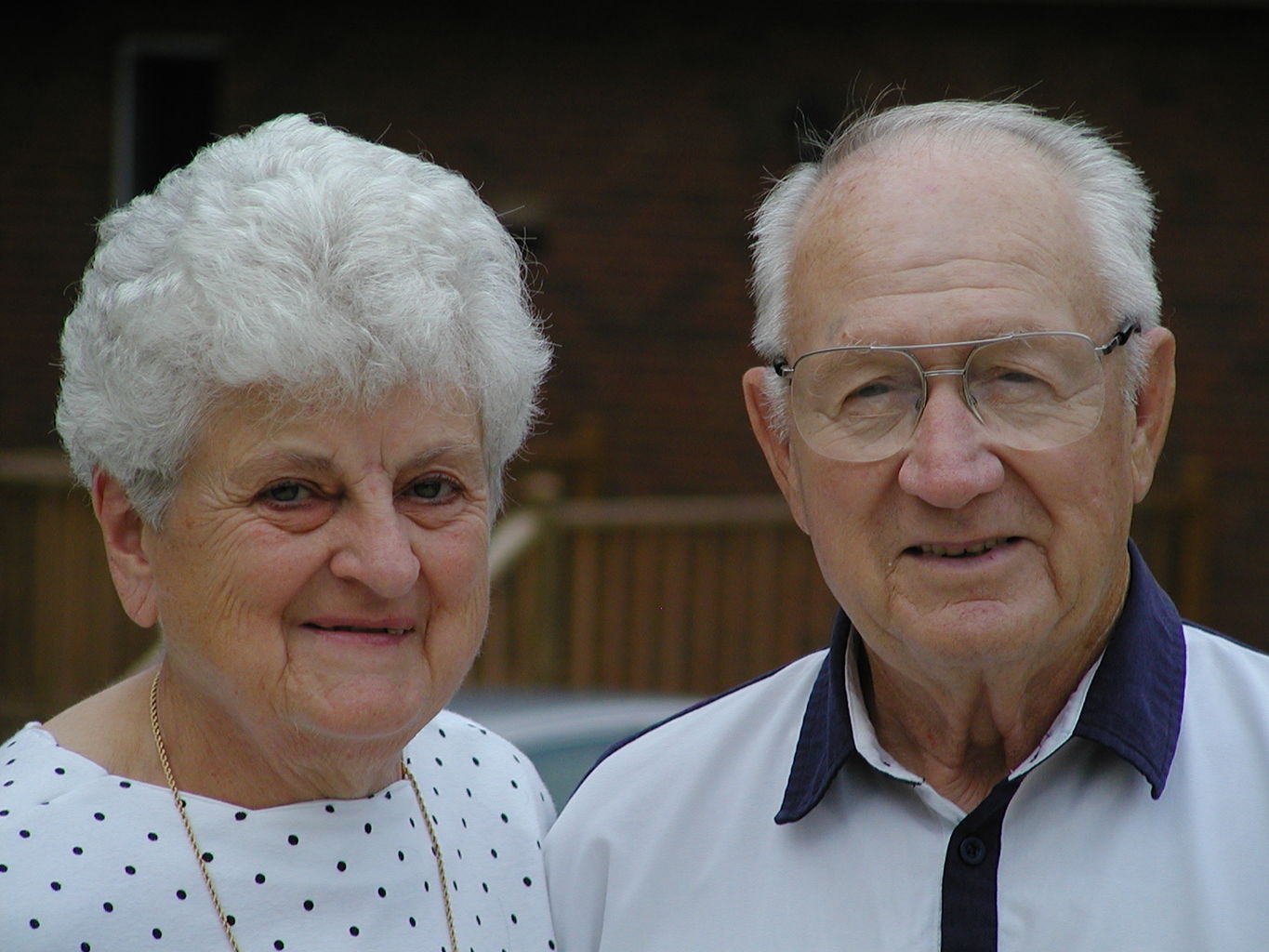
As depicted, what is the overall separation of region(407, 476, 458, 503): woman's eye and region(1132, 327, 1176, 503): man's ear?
1033mm

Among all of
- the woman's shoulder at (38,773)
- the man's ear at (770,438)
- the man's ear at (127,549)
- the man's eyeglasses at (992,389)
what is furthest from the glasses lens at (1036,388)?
the woman's shoulder at (38,773)

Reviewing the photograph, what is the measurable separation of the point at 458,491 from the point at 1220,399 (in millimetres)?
6918

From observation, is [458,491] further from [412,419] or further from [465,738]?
[465,738]

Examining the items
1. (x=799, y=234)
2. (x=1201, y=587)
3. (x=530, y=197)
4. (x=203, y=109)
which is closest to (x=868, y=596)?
(x=799, y=234)

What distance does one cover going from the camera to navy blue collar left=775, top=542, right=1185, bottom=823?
2.25 m

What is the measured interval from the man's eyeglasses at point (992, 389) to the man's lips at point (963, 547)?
0.14m

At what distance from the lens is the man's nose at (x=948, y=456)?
7.24ft

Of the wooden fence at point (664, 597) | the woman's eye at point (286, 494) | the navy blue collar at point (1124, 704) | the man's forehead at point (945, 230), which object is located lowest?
the wooden fence at point (664, 597)

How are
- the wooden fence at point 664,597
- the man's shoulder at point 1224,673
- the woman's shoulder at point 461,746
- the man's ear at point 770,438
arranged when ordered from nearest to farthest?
the man's shoulder at point 1224,673 < the man's ear at point 770,438 < the woman's shoulder at point 461,746 < the wooden fence at point 664,597

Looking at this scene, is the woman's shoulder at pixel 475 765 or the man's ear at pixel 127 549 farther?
the woman's shoulder at pixel 475 765

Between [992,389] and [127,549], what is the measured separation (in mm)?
1268

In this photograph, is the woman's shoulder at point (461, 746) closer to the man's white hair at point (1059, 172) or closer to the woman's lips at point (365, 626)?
the woman's lips at point (365, 626)

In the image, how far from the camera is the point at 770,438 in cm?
268

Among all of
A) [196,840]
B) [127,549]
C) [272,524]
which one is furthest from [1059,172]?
[196,840]
